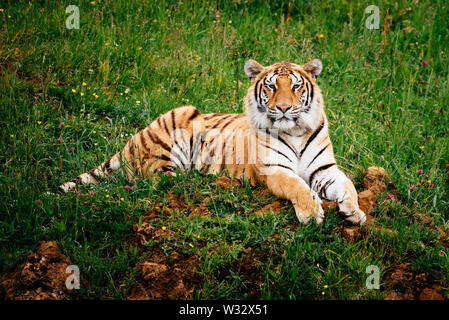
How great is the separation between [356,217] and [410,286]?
2.09 ft

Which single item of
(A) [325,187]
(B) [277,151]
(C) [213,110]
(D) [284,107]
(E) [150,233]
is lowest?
(E) [150,233]

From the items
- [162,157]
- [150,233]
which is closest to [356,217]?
[150,233]

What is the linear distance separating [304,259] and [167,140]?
2.17m

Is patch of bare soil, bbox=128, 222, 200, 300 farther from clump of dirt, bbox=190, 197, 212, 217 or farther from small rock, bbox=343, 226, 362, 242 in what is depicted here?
small rock, bbox=343, 226, 362, 242

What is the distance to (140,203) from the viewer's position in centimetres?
363

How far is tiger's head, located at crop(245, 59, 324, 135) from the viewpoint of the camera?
3.89m

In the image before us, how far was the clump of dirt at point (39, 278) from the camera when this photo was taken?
286 cm

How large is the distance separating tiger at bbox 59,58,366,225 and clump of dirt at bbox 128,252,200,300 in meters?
0.96

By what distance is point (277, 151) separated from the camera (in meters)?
4.01

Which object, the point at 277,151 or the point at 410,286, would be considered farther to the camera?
the point at 277,151

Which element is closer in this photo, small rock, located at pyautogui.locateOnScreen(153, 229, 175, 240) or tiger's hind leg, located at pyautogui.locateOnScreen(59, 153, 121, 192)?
small rock, located at pyautogui.locateOnScreen(153, 229, 175, 240)

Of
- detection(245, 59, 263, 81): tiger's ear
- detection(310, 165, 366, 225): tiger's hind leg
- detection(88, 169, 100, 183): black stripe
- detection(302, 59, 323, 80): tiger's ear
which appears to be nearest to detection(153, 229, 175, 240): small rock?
detection(88, 169, 100, 183): black stripe

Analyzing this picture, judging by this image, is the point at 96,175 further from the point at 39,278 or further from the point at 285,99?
the point at 285,99
